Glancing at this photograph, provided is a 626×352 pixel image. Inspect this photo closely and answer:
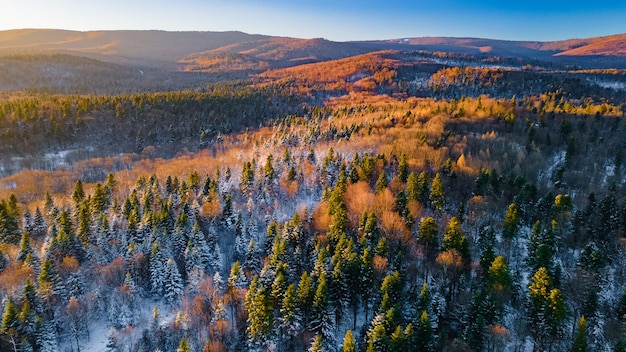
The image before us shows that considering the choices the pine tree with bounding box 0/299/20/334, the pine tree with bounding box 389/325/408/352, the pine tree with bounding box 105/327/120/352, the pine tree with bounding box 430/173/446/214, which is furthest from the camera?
the pine tree with bounding box 430/173/446/214

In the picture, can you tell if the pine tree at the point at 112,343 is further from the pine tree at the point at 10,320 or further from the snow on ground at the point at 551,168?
the snow on ground at the point at 551,168

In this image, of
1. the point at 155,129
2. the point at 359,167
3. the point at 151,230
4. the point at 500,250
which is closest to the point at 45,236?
the point at 151,230

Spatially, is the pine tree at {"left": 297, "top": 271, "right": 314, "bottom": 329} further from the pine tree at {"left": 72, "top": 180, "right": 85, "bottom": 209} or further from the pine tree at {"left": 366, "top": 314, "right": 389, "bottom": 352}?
the pine tree at {"left": 72, "top": 180, "right": 85, "bottom": 209}

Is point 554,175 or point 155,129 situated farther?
point 155,129

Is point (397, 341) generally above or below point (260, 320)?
above

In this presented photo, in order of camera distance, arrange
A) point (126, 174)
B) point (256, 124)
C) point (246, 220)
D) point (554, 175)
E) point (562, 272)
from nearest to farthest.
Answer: point (562, 272), point (246, 220), point (554, 175), point (126, 174), point (256, 124)

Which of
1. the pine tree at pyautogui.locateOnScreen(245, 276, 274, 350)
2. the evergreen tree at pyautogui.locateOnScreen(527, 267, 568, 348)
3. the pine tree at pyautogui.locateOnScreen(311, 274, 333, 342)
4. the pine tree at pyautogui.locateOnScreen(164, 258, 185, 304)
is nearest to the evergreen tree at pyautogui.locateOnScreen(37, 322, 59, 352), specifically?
the pine tree at pyautogui.locateOnScreen(164, 258, 185, 304)

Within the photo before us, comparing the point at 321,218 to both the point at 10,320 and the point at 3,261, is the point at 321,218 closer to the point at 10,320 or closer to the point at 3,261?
the point at 10,320

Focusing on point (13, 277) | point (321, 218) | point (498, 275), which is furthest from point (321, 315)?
point (13, 277)

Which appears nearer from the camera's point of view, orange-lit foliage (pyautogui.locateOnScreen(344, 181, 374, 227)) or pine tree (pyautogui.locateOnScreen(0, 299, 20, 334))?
pine tree (pyautogui.locateOnScreen(0, 299, 20, 334))

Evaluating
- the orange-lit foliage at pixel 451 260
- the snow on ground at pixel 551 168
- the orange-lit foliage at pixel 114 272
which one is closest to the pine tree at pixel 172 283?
the orange-lit foliage at pixel 114 272

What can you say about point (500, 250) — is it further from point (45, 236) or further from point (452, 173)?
point (45, 236)
